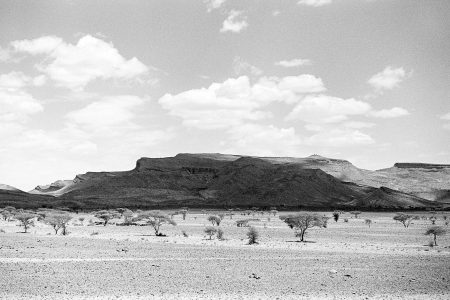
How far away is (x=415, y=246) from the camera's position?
34.1 meters

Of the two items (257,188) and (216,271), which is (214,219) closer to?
(216,271)

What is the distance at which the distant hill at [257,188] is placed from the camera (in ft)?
462

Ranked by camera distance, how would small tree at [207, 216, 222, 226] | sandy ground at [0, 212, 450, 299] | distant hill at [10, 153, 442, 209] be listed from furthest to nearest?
distant hill at [10, 153, 442, 209] < small tree at [207, 216, 222, 226] < sandy ground at [0, 212, 450, 299]

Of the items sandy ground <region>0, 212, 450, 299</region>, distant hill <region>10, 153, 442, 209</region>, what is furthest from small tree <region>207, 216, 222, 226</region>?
distant hill <region>10, 153, 442, 209</region>

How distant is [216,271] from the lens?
21.1 m

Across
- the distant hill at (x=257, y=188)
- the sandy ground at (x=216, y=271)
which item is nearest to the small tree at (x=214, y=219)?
the sandy ground at (x=216, y=271)

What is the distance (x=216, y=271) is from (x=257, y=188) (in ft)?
455

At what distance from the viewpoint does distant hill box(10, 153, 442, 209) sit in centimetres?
14088

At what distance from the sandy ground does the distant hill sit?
96724 millimetres

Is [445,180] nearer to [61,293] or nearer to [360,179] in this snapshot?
[360,179]

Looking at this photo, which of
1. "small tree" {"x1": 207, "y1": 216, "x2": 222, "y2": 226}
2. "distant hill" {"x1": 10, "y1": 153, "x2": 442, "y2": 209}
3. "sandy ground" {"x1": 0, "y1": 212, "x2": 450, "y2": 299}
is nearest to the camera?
"sandy ground" {"x1": 0, "y1": 212, "x2": 450, "y2": 299}

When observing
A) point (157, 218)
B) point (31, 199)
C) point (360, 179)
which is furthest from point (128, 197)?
point (157, 218)

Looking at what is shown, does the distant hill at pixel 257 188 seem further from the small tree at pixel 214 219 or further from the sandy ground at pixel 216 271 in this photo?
the sandy ground at pixel 216 271

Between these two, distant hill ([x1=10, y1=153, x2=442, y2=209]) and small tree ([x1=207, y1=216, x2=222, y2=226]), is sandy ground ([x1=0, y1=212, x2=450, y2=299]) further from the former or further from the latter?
distant hill ([x1=10, y1=153, x2=442, y2=209])
